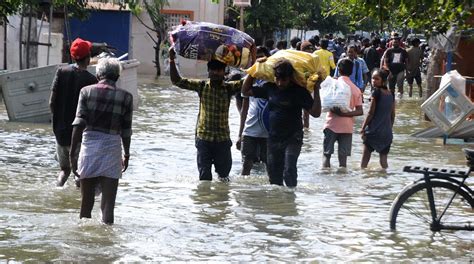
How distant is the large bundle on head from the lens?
1195 centimetres

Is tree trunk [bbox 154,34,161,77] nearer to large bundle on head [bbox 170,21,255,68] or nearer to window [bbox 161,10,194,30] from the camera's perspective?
window [bbox 161,10,194,30]

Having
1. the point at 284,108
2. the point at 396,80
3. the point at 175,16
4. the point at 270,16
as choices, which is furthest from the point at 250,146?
the point at 270,16

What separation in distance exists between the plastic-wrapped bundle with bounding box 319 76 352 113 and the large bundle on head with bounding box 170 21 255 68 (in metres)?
1.98

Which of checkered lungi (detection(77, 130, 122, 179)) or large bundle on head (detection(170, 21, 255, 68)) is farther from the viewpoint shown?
large bundle on head (detection(170, 21, 255, 68))

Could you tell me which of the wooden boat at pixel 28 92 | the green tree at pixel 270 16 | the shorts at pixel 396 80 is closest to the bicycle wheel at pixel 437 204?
the wooden boat at pixel 28 92

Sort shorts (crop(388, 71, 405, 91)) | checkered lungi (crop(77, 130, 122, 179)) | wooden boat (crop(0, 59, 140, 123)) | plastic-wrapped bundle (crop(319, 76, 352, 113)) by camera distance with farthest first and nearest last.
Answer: shorts (crop(388, 71, 405, 91)), wooden boat (crop(0, 59, 140, 123)), plastic-wrapped bundle (crop(319, 76, 352, 113)), checkered lungi (crop(77, 130, 122, 179))

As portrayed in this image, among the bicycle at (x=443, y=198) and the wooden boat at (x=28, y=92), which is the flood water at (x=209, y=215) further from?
the wooden boat at (x=28, y=92)

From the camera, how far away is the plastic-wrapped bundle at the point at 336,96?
13945 mm

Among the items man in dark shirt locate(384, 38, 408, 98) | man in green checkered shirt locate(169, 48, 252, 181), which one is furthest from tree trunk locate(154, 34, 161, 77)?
man in green checkered shirt locate(169, 48, 252, 181)

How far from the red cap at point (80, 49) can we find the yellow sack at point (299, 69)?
5.76ft

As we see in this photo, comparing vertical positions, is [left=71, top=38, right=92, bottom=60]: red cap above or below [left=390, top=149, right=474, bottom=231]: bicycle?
above

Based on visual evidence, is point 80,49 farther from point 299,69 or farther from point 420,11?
point 420,11

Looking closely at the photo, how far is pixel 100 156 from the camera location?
9.13 m

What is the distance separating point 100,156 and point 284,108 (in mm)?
2823
